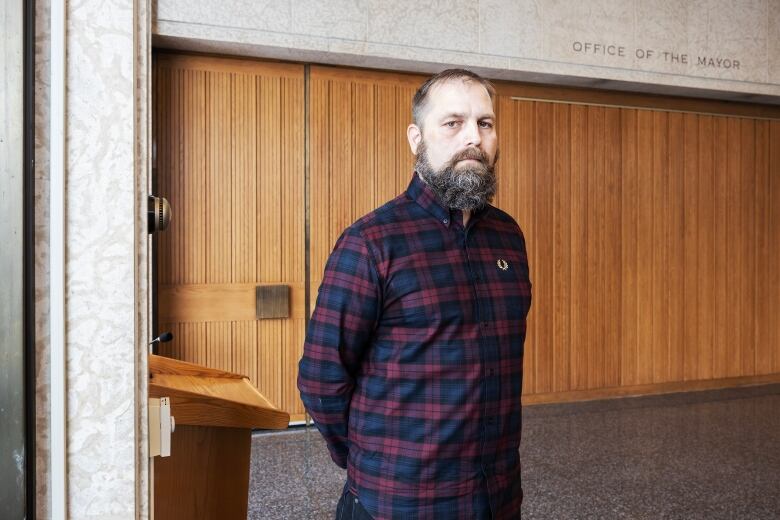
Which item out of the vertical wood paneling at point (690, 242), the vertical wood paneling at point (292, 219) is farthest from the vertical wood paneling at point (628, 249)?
the vertical wood paneling at point (292, 219)

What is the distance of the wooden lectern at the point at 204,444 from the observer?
69.8 inches

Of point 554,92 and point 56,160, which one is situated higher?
point 554,92

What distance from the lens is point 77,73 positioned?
1079mm

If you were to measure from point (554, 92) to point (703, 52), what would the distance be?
1.36m

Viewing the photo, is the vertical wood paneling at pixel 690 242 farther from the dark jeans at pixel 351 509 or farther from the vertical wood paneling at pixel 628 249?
the dark jeans at pixel 351 509

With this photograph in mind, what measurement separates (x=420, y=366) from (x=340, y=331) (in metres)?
0.22

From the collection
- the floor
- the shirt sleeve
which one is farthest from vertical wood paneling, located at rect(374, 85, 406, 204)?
the shirt sleeve

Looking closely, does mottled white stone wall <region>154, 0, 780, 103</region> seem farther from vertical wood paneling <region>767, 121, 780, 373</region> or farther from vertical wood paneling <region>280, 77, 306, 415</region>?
vertical wood paneling <region>767, 121, 780, 373</region>

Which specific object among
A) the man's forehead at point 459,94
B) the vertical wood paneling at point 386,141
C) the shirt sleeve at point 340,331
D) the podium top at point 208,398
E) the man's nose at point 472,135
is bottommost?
the podium top at point 208,398

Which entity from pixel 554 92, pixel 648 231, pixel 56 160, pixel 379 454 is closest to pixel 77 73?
pixel 56 160

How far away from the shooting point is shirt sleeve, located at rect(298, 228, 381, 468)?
1624 mm

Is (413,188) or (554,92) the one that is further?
(554,92)

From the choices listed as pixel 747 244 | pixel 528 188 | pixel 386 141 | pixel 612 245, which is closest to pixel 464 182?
pixel 386 141

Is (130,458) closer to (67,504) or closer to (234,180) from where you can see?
(67,504)
